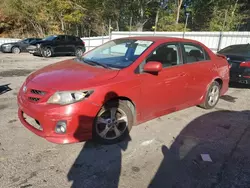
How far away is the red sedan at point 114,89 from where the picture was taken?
2.61m

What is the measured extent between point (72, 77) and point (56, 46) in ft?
40.3

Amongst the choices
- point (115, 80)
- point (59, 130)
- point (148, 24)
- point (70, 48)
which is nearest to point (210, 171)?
point (115, 80)

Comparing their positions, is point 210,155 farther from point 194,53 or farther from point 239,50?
point 239,50

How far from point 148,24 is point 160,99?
20966 mm

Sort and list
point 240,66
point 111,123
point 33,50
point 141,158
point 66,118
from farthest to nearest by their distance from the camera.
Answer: point 33,50
point 240,66
point 111,123
point 141,158
point 66,118

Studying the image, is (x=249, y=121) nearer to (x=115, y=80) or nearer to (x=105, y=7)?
(x=115, y=80)

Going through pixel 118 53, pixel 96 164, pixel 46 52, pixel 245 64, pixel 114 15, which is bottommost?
pixel 96 164

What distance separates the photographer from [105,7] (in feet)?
66.0

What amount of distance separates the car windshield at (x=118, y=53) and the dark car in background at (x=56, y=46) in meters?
10.8

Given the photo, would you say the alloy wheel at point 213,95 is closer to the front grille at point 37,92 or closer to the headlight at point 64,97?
the headlight at point 64,97

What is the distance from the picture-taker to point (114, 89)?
2.82m

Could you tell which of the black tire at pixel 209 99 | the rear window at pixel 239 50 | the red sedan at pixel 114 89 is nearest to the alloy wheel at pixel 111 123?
the red sedan at pixel 114 89

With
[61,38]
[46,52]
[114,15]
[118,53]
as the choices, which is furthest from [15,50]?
[118,53]

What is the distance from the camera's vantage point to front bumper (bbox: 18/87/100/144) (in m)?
2.55
